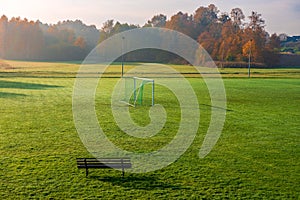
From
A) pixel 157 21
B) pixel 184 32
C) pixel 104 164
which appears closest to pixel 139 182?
pixel 104 164

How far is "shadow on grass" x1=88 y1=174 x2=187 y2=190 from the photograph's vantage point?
845cm

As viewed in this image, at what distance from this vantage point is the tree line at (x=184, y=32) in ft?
285

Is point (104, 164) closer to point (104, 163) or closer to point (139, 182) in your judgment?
point (104, 163)

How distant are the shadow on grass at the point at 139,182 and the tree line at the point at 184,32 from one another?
73.1 m

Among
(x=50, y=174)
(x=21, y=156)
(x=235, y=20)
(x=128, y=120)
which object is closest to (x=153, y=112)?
(x=128, y=120)

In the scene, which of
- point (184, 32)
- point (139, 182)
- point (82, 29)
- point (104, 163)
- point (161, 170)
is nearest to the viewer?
point (139, 182)

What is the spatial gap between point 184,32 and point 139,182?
9244 cm

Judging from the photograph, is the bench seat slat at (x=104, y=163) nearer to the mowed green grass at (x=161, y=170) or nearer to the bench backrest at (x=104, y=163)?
the bench backrest at (x=104, y=163)

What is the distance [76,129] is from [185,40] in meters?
75.2

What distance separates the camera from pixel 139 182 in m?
8.75

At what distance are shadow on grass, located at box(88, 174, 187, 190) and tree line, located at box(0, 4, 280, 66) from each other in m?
73.1

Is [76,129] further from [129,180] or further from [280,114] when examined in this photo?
[280,114]

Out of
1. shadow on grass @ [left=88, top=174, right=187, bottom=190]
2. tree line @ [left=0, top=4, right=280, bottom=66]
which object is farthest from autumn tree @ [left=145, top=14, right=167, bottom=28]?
shadow on grass @ [left=88, top=174, right=187, bottom=190]

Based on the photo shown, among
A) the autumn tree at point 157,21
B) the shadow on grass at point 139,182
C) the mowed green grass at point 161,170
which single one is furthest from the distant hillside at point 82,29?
the shadow on grass at point 139,182
